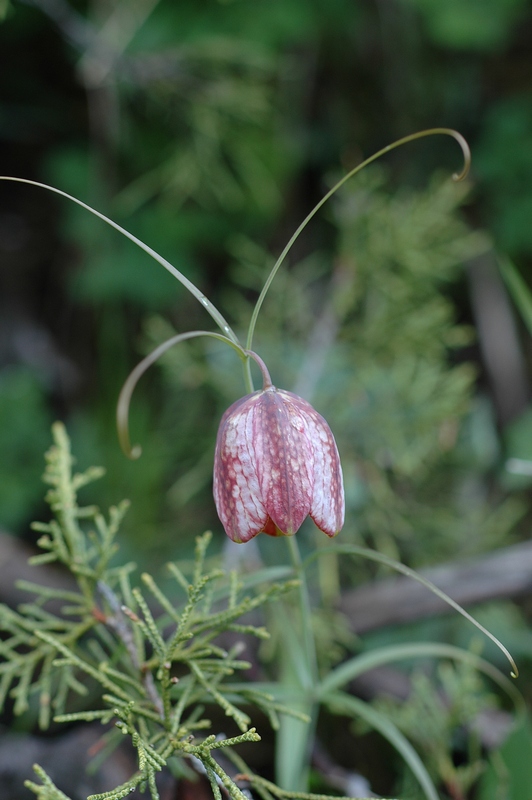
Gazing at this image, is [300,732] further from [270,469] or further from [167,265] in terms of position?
[167,265]

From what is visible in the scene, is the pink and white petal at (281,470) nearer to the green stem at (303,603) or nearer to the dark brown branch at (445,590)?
the green stem at (303,603)

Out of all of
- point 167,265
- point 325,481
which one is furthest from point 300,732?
point 167,265

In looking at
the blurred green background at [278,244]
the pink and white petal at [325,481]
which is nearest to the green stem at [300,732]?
the pink and white petal at [325,481]

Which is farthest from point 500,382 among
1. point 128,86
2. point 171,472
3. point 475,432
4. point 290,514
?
point 290,514

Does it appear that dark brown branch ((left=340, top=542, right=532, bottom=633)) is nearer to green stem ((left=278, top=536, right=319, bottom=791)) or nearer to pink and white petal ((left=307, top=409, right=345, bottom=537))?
green stem ((left=278, top=536, right=319, bottom=791))

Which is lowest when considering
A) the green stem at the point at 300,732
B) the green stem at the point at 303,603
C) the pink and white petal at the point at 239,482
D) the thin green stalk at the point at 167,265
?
the green stem at the point at 300,732

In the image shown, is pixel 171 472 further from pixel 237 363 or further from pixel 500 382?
pixel 500 382
